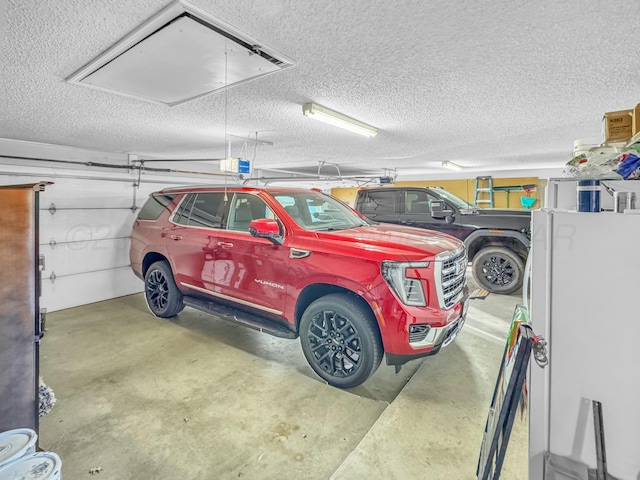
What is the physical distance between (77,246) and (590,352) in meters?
6.33

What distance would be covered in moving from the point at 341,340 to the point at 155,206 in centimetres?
342

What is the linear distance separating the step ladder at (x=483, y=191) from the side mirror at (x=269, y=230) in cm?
818

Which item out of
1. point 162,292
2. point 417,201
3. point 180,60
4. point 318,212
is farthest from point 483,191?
point 180,60

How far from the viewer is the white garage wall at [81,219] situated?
4.64 m

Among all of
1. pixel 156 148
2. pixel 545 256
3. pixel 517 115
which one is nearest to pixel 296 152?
pixel 156 148

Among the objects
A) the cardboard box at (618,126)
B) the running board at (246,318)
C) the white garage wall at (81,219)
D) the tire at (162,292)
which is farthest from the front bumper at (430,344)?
the white garage wall at (81,219)

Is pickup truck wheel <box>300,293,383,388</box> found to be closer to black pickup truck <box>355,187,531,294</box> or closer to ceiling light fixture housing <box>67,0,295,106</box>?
ceiling light fixture housing <box>67,0,295,106</box>


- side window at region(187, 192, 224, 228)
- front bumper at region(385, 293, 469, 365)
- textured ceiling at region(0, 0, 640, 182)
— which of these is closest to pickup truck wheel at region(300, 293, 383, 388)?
front bumper at region(385, 293, 469, 365)

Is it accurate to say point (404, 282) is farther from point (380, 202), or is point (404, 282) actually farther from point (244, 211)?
point (380, 202)

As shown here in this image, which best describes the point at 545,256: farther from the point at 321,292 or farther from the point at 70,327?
the point at 70,327

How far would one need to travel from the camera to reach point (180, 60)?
194 cm

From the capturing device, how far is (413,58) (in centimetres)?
199

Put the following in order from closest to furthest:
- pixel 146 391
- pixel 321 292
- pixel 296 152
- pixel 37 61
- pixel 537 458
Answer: pixel 537 458 → pixel 37 61 → pixel 146 391 → pixel 321 292 → pixel 296 152

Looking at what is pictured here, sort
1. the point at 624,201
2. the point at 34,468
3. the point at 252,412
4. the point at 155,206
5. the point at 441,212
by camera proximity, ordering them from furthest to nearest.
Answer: the point at 441,212
the point at 155,206
the point at 252,412
the point at 34,468
the point at 624,201
